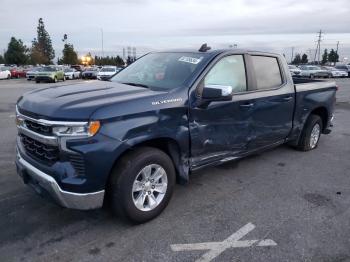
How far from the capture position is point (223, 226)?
148 inches

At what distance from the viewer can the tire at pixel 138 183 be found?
11.4ft

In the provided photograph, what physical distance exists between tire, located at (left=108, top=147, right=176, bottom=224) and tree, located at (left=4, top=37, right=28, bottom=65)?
82.6 meters

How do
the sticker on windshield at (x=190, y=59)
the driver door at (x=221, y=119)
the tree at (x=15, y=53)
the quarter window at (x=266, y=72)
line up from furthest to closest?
the tree at (x=15, y=53) → the quarter window at (x=266, y=72) → the sticker on windshield at (x=190, y=59) → the driver door at (x=221, y=119)

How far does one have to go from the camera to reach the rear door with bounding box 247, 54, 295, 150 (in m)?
4.93

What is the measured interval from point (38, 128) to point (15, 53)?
82711 mm

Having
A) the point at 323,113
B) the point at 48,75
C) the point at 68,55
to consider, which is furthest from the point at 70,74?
the point at 68,55

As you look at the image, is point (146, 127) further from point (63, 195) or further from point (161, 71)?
point (161, 71)

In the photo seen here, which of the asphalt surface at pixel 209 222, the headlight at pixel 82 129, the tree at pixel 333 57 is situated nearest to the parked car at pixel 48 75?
the asphalt surface at pixel 209 222

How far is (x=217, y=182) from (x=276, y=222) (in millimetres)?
1248

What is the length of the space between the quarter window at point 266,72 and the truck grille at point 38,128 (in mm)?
2878

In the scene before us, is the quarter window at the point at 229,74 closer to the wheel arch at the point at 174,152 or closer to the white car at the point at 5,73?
the wheel arch at the point at 174,152

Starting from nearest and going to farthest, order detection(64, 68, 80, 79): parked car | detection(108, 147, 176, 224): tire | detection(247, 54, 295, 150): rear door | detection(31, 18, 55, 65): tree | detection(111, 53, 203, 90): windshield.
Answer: detection(108, 147, 176, 224): tire
detection(111, 53, 203, 90): windshield
detection(247, 54, 295, 150): rear door
detection(64, 68, 80, 79): parked car
detection(31, 18, 55, 65): tree

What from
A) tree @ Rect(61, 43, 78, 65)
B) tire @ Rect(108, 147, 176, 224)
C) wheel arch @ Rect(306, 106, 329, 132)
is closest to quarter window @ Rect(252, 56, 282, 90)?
wheel arch @ Rect(306, 106, 329, 132)

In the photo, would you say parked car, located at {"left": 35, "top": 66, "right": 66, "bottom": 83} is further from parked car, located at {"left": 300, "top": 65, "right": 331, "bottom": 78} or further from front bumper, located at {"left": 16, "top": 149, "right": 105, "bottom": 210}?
front bumper, located at {"left": 16, "top": 149, "right": 105, "bottom": 210}
